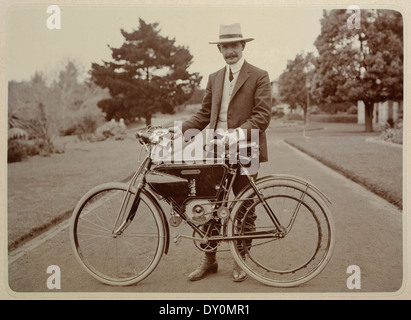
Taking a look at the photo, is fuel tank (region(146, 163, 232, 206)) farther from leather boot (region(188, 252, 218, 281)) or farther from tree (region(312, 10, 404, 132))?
tree (region(312, 10, 404, 132))

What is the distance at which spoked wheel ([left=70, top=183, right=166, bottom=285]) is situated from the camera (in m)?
3.12

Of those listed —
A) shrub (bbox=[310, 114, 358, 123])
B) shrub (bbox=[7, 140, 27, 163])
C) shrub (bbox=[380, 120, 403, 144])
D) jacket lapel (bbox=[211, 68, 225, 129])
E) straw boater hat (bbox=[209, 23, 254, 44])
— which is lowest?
shrub (bbox=[7, 140, 27, 163])

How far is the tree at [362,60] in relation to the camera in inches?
141

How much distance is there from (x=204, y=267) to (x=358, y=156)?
1.68 meters

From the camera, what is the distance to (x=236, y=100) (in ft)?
Answer: 10.5

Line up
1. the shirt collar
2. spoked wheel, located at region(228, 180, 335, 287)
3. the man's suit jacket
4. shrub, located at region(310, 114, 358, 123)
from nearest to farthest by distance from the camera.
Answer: spoked wheel, located at region(228, 180, 335, 287)
the man's suit jacket
the shirt collar
shrub, located at region(310, 114, 358, 123)

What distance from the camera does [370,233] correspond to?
3529 mm

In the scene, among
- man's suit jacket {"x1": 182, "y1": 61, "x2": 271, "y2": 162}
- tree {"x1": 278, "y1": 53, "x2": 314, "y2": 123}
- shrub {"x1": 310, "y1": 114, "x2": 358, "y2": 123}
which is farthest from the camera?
shrub {"x1": 310, "y1": 114, "x2": 358, "y2": 123}

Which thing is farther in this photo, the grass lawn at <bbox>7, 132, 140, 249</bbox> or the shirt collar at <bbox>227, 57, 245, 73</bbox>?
the grass lawn at <bbox>7, 132, 140, 249</bbox>

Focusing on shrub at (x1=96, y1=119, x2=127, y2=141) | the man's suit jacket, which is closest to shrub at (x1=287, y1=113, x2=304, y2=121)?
the man's suit jacket

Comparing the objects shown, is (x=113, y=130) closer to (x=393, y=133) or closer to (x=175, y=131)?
(x=175, y=131)
